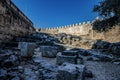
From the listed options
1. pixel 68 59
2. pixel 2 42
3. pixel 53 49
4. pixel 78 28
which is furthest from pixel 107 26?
pixel 78 28

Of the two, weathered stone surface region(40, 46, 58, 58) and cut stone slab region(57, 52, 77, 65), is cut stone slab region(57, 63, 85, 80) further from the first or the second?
weathered stone surface region(40, 46, 58, 58)

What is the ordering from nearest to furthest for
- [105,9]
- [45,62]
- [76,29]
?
[45,62] < [105,9] < [76,29]

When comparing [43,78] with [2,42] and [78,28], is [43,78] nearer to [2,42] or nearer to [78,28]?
[2,42]

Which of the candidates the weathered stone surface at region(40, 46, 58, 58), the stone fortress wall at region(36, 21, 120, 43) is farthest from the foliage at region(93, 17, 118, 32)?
the stone fortress wall at region(36, 21, 120, 43)

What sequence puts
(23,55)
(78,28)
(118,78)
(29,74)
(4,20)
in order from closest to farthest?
1. (29,74)
2. (118,78)
3. (23,55)
4. (4,20)
5. (78,28)

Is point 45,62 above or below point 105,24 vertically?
below

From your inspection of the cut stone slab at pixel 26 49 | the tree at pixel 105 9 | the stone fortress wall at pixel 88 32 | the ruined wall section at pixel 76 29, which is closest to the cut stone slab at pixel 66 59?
the cut stone slab at pixel 26 49

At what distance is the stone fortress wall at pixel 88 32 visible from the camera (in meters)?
25.9

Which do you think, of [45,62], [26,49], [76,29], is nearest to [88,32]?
[76,29]

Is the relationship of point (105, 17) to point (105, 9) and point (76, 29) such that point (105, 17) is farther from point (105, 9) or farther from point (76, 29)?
point (76, 29)

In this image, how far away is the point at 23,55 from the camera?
8.30 meters

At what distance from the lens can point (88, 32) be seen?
112 ft

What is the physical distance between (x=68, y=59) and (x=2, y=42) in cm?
447

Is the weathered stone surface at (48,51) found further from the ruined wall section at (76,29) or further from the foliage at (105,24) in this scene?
the ruined wall section at (76,29)
